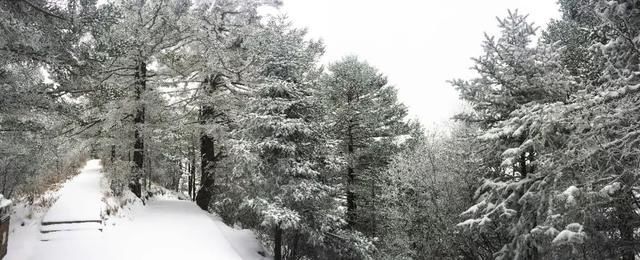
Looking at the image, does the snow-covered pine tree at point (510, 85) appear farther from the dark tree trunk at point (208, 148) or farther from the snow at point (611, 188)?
the dark tree trunk at point (208, 148)

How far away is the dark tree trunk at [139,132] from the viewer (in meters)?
13.7

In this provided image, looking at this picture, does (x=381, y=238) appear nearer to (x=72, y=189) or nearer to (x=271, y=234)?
(x=271, y=234)

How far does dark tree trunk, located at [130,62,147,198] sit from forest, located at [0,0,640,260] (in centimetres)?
10

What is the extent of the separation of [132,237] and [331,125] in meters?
7.64

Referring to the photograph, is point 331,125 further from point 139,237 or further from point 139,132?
point 139,237

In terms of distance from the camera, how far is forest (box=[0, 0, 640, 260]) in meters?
5.79

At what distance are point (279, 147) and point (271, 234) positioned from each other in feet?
12.0

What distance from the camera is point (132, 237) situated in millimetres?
10562

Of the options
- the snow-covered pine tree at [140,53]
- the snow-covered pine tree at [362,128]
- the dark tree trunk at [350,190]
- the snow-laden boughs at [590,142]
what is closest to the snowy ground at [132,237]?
the snow-covered pine tree at [140,53]

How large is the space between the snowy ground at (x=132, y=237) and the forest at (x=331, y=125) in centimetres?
105

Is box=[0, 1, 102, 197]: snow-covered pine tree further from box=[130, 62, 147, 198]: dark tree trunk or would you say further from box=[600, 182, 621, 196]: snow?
box=[600, 182, 621, 196]: snow

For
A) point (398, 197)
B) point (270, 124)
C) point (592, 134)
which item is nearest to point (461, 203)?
point (398, 197)

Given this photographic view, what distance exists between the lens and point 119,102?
43.0 feet

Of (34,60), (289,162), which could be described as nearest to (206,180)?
(289,162)
